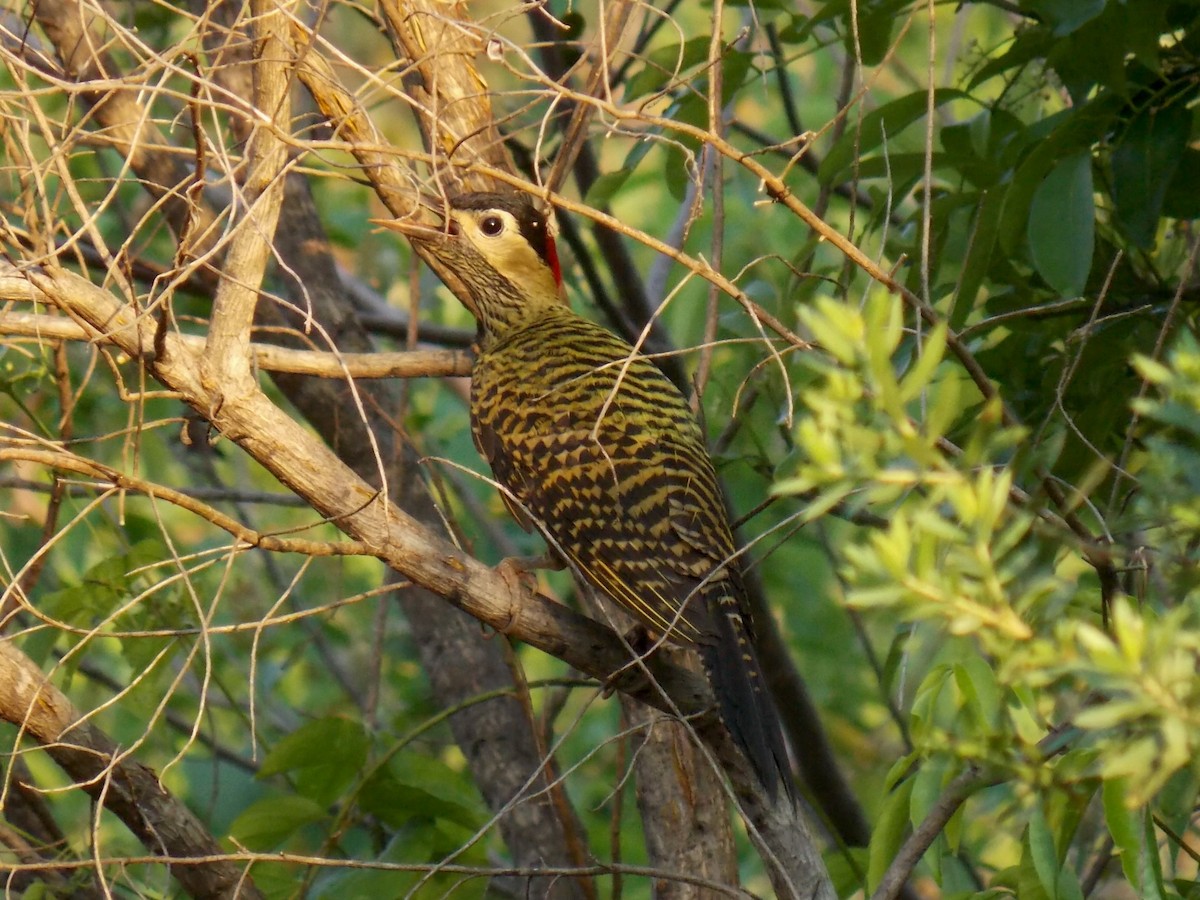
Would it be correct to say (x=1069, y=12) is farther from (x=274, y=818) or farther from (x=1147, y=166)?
(x=274, y=818)

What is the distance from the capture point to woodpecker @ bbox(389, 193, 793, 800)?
2846mm

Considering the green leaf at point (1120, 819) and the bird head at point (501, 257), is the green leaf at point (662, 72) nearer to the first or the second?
the bird head at point (501, 257)

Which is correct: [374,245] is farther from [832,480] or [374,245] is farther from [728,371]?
[832,480]

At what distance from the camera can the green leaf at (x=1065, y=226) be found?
2502 mm

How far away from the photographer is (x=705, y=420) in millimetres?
3516

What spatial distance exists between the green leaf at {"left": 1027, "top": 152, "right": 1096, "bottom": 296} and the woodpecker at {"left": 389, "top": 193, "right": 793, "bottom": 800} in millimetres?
825

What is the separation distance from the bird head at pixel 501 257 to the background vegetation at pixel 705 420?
140mm

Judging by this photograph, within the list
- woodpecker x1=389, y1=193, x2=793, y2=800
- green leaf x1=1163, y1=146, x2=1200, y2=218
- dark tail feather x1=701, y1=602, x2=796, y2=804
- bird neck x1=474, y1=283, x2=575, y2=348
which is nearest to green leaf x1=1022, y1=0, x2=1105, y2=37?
green leaf x1=1163, y1=146, x2=1200, y2=218

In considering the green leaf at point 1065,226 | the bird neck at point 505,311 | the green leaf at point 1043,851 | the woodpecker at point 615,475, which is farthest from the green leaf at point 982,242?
the bird neck at point 505,311

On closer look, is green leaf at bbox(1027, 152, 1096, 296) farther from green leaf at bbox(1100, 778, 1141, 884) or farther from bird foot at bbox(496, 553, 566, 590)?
bird foot at bbox(496, 553, 566, 590)

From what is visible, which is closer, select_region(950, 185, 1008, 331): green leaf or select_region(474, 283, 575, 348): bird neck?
select_region(950, 185, 1008, 331): green leaf

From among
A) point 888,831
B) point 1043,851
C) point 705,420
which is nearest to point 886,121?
point 705,420

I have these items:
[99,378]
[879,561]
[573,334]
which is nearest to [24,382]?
[573,334]

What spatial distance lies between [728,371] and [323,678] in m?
3.23
